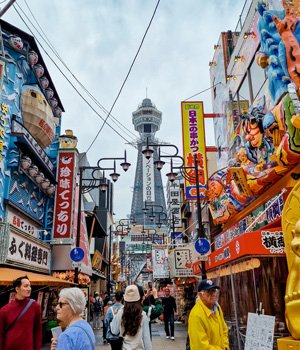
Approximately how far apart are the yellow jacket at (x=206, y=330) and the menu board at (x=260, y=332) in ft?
1.63

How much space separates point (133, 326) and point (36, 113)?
1206 cm

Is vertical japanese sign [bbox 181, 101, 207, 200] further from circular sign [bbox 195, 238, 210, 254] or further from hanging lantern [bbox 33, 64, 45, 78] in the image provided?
hanging lantern [bbox 33, 64, 45, 78]

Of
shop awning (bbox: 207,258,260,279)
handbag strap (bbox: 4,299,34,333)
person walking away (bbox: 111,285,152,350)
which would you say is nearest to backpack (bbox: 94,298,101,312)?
shop awning (bbox: 207,258,260,279)

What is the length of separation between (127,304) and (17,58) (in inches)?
505

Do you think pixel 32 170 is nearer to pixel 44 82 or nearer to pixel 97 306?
pixel 44 82

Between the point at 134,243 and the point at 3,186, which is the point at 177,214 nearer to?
the point at 3,186

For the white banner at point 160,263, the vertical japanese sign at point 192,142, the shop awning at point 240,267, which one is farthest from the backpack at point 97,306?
the shop awning at point 240,267

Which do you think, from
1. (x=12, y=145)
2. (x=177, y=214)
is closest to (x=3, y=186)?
(x=12, y=145)

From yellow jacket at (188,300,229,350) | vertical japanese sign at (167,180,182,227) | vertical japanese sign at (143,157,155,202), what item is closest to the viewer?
yellow jacket at (188,300,229,350)

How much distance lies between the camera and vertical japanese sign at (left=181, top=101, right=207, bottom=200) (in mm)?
16906

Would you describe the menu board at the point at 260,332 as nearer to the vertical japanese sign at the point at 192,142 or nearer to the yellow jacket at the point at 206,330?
the yellow jacket at the point at 206,330

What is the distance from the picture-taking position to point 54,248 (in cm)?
1722

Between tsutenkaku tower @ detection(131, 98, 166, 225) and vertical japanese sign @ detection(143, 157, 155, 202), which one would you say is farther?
tsutenkaku tower @ detection(131, 98, 166, 225)

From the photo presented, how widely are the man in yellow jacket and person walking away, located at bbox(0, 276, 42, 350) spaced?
7.61 feet
